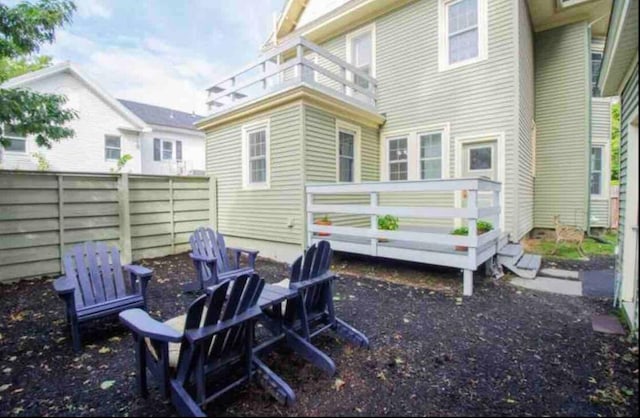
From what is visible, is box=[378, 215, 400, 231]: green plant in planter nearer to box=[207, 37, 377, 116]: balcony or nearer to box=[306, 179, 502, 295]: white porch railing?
box=[306, 179, 502, 295]: white porch railing

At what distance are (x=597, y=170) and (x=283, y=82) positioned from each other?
9.55 metres

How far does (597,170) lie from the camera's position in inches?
363

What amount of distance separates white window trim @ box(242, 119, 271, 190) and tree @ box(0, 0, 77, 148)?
3643mm

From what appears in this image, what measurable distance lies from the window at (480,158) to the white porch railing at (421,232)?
4.20 ft

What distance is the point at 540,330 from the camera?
3338 millimetres

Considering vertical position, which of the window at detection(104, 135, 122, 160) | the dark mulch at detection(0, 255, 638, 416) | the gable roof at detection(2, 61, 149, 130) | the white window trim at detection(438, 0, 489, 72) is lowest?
the dark mulch at detection(0, 255, 638, 416)

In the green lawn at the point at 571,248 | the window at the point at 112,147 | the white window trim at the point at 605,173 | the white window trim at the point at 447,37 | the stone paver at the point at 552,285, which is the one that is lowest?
the stone paver at the point at 552,285

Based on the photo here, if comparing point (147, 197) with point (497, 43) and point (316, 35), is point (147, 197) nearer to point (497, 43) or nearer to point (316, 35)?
point (316, 35)

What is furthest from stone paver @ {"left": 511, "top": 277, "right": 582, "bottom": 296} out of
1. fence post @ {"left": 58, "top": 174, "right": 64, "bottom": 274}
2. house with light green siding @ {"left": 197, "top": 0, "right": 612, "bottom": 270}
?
fence post @ {"left": 58, "top": 174, "right": 64, "bottom": 274}

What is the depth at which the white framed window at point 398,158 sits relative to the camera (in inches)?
314

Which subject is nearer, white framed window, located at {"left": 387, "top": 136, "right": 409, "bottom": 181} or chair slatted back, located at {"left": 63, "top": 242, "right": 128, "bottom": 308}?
chair slatted back, located at {"left": 63, "top": 242, "right": 128, "bottom": 308}

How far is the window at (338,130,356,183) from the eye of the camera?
7.36 metres

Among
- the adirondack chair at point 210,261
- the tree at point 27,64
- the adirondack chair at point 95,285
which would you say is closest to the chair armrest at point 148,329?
the adirondack chair at point 95,285

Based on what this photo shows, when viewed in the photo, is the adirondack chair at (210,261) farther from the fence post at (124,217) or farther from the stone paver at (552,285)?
the stone paver at (552,285)
